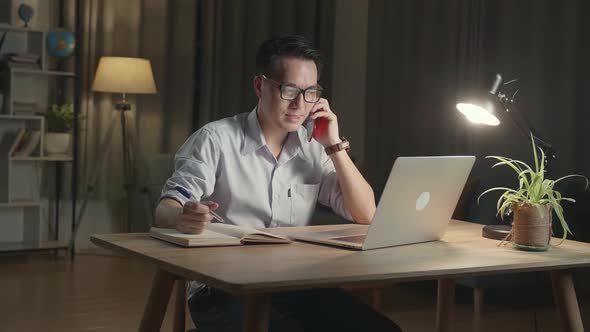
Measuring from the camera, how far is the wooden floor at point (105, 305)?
3871mm

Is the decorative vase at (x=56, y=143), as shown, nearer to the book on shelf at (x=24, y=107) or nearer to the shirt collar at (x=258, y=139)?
the book on shelf at (x=24, y=107)

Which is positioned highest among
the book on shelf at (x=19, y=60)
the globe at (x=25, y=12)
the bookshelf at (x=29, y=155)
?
the globe at (x=25, y=12)

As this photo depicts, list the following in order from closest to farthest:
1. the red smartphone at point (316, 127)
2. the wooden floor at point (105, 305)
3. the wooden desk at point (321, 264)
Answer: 1. the wooden desk at point (321, 264)
2. the red smartphone at point (316, 127)
3. the wooden floor at point (105, 305)

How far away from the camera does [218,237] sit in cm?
199

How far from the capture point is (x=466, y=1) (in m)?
5.30

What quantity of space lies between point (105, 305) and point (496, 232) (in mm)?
2491

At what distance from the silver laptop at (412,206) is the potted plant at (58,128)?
388cm

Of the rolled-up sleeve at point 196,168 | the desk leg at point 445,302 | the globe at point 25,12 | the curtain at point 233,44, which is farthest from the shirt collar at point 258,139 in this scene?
Result: the curtain at point 233,44

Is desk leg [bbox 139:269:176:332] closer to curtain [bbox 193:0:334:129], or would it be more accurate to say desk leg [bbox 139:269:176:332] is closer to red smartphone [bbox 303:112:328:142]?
red smartphone [bbox 303:112:328:142]

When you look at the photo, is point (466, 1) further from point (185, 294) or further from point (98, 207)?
point (185, 294)

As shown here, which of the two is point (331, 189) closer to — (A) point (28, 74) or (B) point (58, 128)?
(B) point (58, 128)

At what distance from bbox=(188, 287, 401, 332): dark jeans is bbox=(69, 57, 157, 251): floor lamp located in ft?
12.3

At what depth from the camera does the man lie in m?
2.15

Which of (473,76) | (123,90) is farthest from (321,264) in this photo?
(123,90)
